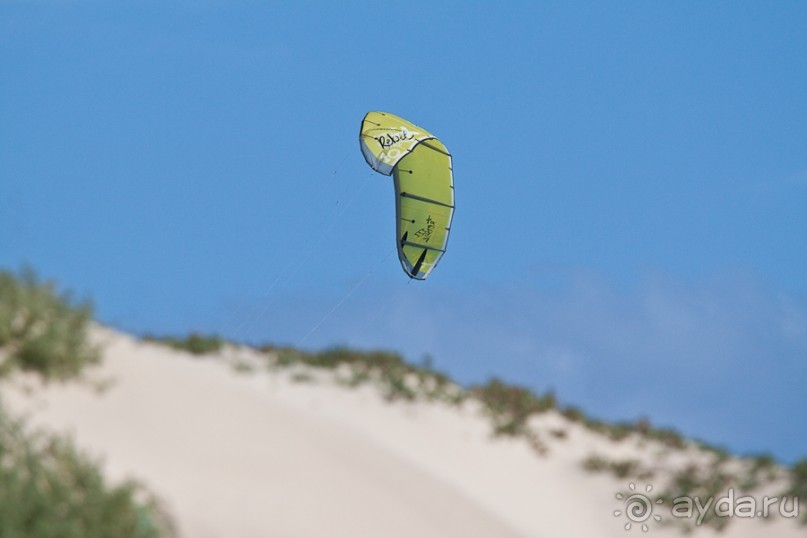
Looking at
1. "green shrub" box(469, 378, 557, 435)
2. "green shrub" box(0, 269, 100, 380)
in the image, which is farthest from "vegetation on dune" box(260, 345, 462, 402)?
"green shrub" box(0, 269, 100, 380)

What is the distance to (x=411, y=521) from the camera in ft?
39.2

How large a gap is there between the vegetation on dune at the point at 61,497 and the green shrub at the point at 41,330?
104 centimetres

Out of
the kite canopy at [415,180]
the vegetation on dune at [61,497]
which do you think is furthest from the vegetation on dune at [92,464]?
the kite canopy at [415,180]

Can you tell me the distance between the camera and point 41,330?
463 inches

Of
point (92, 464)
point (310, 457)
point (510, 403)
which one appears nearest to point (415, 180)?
point (510, 403)

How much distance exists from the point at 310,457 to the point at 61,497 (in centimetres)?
292

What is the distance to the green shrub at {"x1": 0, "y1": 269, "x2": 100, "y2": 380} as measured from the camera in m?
11.5

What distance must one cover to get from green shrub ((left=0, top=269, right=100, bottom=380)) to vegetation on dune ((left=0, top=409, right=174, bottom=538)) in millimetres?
1038

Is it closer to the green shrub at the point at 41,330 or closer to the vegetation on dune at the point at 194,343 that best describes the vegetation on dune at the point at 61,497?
the green shrub at the point at 41,330

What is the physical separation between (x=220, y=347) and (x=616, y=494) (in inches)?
213

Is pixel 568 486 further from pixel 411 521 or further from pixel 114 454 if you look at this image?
pixel 114 454

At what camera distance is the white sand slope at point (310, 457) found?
11.0 meters

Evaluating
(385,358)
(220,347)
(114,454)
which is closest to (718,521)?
(385,358)

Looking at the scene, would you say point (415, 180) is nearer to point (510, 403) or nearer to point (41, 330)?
point (510, 403)
